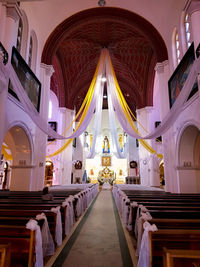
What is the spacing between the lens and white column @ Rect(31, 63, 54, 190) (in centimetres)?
921

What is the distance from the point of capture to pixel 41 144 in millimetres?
9617

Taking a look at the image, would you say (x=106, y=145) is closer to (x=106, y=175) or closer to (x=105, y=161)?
(x=105, y=161)

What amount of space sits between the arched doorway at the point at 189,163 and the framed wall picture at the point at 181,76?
202 cm

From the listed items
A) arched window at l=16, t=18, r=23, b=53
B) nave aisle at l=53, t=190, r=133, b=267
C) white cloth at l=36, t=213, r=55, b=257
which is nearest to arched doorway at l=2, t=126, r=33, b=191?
arched window at l=16, t=18, r=23, b=53

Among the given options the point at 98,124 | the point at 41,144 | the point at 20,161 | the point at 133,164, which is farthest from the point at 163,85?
the point at 133,164

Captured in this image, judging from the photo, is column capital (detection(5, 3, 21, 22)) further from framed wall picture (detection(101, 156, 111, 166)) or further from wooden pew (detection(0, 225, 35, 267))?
framed wall picture (detection(101, 156, 111, 166))

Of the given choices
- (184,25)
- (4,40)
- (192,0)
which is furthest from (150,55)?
(4,40)

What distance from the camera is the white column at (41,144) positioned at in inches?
363

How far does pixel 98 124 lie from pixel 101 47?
7757 millimetres

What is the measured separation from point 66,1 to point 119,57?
683 centimetres

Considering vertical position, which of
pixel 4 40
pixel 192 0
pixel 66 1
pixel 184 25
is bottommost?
pixel 4 40

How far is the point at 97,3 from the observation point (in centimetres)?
1062

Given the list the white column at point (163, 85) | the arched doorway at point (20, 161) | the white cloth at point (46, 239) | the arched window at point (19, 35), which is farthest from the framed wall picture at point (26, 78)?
the white column at point (163, 85)

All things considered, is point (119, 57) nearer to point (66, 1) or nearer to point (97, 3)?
point (97, 3)
